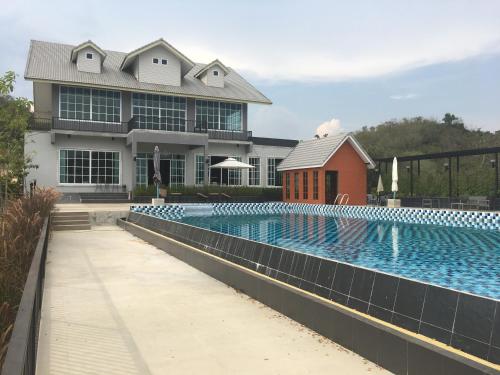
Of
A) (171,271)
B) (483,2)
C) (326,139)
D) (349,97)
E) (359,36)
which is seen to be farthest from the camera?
(349,97)

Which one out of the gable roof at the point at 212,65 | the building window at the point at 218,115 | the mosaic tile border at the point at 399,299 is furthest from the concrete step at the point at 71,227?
the gable roof at the point at 212,65

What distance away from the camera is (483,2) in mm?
14797

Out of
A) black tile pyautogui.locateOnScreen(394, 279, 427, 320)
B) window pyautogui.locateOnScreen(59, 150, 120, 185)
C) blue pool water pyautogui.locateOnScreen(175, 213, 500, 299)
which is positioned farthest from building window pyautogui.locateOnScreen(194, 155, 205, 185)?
black tile pyautogui.locateOnScreen(394, 279, 427, 320)

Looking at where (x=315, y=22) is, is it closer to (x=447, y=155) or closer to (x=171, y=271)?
(x=447, y=155)

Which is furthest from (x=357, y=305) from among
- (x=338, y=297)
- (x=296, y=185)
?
(x=296, y=185)

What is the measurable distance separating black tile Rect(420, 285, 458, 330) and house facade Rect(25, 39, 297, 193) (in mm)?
20640

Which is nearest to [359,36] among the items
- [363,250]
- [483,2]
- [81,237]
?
[483,2]

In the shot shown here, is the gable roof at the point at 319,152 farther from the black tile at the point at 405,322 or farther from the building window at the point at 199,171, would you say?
the black tile at the point at 405,322

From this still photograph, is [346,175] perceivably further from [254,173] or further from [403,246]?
[403,246]

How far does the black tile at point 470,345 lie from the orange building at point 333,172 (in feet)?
64.3

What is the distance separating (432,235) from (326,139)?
1265cm

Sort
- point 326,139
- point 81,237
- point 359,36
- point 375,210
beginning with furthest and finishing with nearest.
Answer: point 326,139, point 375,210, point 359,36, point 81,237

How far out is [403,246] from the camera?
10.9m

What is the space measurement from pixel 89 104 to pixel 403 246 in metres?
19.7
